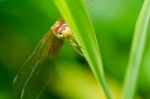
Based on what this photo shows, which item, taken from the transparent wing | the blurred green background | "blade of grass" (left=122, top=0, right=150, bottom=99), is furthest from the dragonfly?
"blade of grass" (left=122, top=0, right=150, bottom=99)

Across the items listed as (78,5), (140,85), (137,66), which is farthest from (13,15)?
(78,5)

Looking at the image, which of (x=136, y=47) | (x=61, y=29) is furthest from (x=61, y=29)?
(x=136, y=47)

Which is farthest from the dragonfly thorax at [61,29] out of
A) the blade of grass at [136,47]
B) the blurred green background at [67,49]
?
the blade of grass at [136,47]

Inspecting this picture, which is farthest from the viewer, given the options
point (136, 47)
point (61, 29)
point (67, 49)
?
point (67, 49)

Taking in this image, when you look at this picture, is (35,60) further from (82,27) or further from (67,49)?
(82,27)

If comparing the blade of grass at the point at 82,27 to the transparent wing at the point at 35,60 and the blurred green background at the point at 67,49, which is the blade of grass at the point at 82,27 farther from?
the blurred green background at the point at 67,49

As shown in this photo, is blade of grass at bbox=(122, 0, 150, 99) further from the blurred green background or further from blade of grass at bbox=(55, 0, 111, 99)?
the blurred green background
